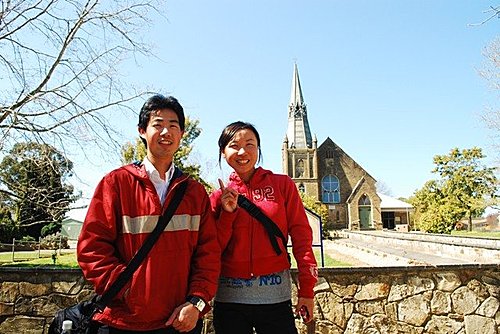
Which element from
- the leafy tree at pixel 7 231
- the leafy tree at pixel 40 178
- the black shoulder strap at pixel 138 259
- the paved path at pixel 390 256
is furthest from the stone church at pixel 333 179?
the black shoulder strap at pixel 138 259

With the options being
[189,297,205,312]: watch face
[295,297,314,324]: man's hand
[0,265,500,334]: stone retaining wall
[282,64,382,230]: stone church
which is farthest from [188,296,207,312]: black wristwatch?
[282,64,382,230]: stone church

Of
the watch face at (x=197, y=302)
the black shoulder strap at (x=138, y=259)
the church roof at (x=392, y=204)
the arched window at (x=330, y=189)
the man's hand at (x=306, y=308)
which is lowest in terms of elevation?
the man's hand at (x=306, y=308)

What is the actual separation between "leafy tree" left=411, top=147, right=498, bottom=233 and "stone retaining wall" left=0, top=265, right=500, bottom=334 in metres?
22.3

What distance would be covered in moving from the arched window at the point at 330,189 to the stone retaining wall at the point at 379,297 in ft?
126

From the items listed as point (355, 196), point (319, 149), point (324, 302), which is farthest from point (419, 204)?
point (324, 302)

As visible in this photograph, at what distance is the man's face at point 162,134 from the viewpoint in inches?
80.7

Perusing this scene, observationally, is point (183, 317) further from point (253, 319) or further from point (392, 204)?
point (392, 204)

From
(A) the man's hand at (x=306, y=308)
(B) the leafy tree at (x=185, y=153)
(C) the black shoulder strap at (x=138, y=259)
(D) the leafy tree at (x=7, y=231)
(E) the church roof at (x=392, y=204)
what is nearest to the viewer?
(C) the black shoulder strap at (x=138, y=259)

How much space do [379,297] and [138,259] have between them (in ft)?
8.76

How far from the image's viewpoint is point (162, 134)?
6.71ft

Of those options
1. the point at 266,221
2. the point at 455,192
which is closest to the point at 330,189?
the point at 455,192

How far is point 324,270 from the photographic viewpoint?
3.65 meters

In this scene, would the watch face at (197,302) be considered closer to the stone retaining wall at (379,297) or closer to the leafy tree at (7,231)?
the stone retaining wall at (379,297)

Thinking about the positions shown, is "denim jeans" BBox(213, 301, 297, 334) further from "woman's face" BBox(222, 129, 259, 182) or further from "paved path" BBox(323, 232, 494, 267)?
"paved path" BBox(323, 232, 494, 267)
